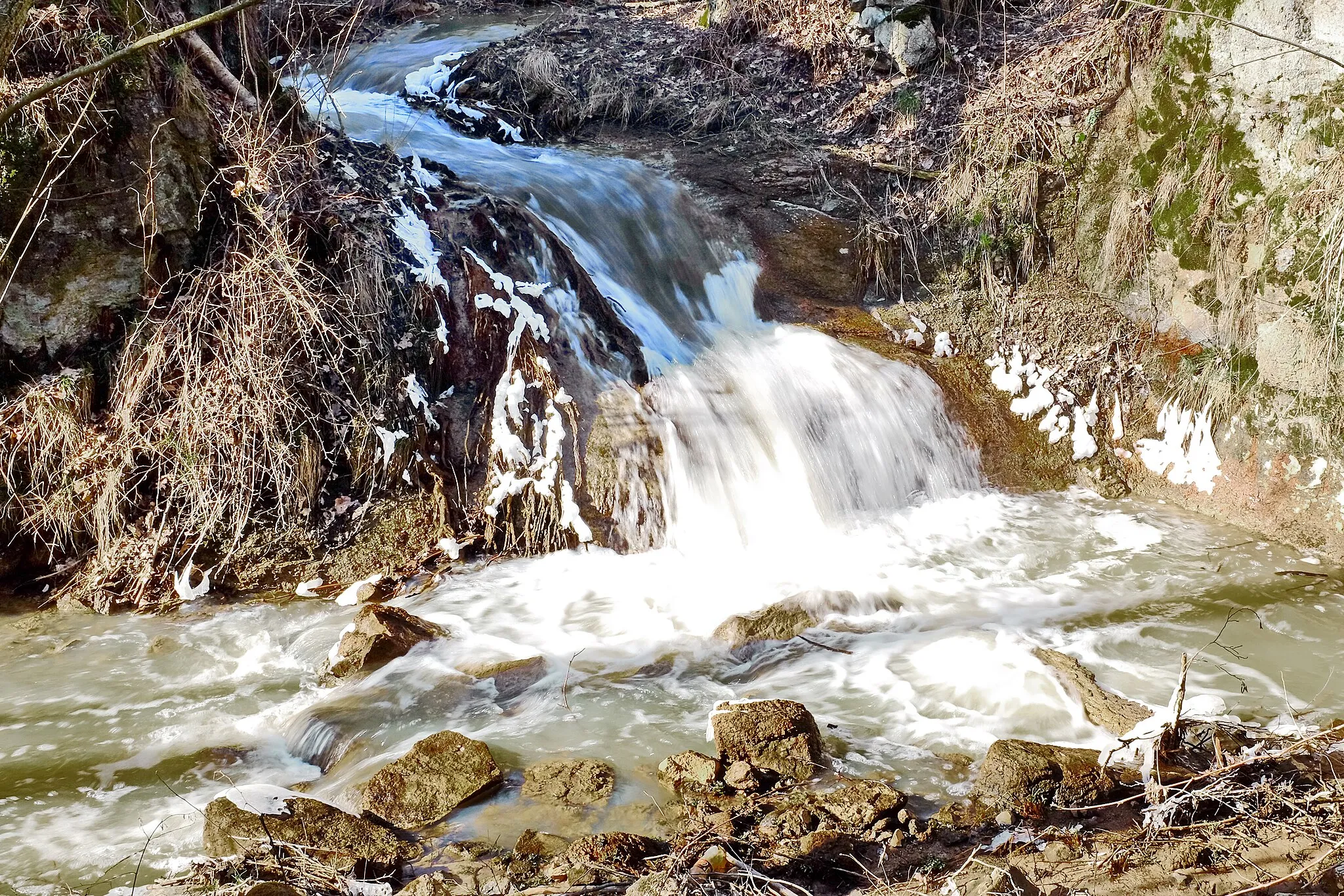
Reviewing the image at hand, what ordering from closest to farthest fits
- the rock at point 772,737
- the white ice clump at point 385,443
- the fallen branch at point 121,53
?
the fallen branch at point 121,53 < the rock at point 772,737 < the white ice clump at point 385,443

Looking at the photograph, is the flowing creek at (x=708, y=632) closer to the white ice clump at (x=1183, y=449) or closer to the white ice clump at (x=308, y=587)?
the white ice clump at (x=308, y=587)

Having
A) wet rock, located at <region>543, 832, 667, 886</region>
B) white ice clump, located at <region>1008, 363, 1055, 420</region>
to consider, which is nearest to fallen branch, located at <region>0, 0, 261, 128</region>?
wet rock, located at <region>543, 832, 667, 886</region>

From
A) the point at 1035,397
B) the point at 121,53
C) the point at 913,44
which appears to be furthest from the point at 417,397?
the point at 913,44

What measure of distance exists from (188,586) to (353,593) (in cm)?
84

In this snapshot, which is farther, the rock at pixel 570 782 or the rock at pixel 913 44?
the rock at pixel 913 44

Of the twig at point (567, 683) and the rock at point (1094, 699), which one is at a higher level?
the twig at point (567, 683)

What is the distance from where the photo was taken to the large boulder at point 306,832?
3016 millimetres

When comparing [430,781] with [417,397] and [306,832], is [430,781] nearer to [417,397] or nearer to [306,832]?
[306,832]

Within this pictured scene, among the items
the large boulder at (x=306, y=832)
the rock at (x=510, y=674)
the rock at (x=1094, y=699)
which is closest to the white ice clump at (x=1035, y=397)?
the rock at (x=1094, y=699)

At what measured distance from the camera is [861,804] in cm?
321

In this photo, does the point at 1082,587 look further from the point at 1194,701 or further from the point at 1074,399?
the point at 1074,399

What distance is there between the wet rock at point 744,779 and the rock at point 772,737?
0.05 m

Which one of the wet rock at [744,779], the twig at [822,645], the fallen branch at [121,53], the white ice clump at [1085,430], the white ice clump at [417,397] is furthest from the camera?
the white ice clump at [1085,430]

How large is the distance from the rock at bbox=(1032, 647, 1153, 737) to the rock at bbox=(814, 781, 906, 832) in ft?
3.47
